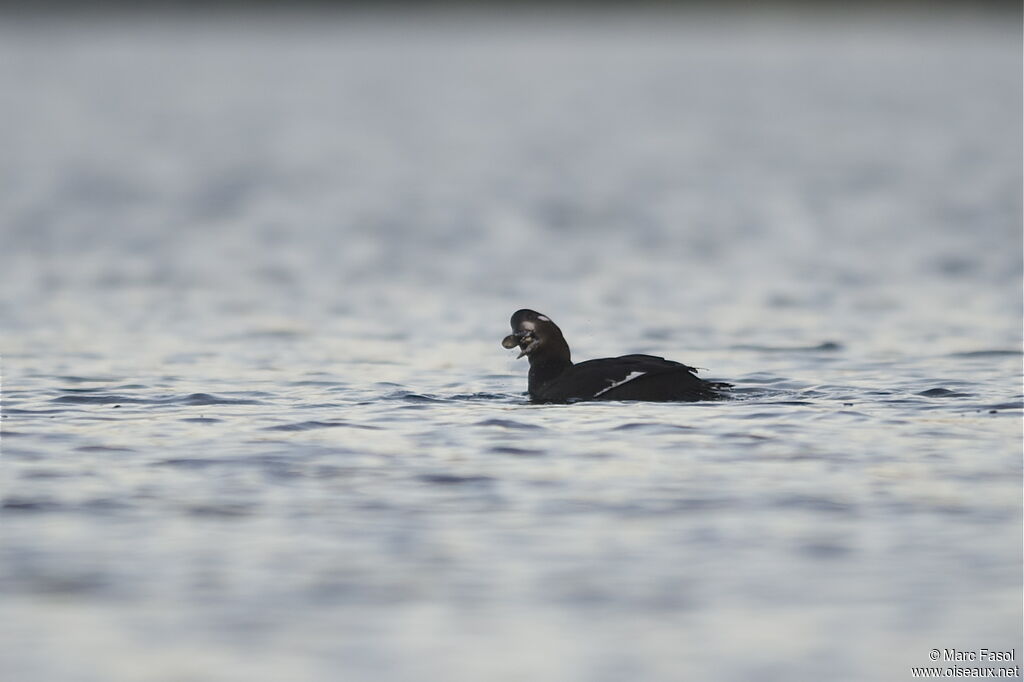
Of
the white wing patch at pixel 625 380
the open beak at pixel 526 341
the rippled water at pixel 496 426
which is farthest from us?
the open beak at pixel 526 341

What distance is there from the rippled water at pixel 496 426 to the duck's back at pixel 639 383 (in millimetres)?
280

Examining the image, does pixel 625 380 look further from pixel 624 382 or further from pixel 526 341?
pixel 526 341

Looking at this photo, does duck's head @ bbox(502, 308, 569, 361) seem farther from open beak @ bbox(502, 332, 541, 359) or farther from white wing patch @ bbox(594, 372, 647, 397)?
white wing patch @ bbox(594, 372, 647, 397)

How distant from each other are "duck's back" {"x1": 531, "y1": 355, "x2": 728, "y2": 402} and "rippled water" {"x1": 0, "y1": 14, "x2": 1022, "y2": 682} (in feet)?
0.92

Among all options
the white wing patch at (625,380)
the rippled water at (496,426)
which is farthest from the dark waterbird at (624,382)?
the rippled water at (496,426)

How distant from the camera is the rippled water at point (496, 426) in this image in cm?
809

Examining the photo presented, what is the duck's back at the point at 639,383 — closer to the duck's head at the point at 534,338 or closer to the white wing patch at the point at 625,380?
the white wing patch at the point at 625,380

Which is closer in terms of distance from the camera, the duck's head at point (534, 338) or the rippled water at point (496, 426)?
the rippled water at point (496, 426)

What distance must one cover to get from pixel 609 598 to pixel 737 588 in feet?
1.85

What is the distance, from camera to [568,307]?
20.7 m

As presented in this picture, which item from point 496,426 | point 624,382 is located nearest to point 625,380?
point 624,382

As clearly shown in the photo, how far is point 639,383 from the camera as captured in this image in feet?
44.0

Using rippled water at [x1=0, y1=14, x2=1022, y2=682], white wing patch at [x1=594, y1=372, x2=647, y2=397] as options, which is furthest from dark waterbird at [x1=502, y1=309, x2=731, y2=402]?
rippled water at [x1=0, y1=14, x2=1022, y2=682]

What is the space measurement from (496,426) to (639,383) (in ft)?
4.20
